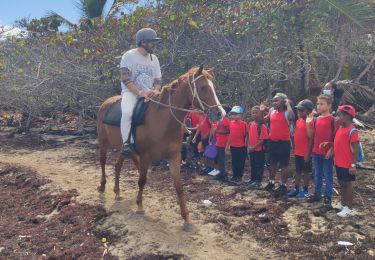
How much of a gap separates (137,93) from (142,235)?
2210mm

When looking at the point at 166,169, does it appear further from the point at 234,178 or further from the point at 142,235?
the point at 142,235

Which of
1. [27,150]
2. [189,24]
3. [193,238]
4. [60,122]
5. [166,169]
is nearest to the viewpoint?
[193,238]

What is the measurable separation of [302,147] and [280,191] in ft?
3.03

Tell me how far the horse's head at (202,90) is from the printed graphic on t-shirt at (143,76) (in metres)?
1.14

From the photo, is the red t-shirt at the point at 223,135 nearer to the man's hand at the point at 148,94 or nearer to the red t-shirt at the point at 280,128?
the red t-shirt at the point at 280,128

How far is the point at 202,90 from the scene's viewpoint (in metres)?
5.49

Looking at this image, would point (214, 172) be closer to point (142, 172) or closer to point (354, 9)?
point (142, 172)

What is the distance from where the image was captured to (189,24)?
10.9 meters

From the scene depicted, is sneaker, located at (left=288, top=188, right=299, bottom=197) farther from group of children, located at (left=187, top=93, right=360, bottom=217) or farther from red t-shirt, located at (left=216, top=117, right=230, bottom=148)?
red t-shirt, located at (left=216, top=117, right=230, bottom=148)

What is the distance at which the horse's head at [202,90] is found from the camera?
17.7ft

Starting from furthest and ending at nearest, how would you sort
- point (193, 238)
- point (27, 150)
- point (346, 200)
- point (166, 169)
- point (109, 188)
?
point (27, 150) < point (166, 169) < point (109, 188) < point (346, 200) < point (193, 238)

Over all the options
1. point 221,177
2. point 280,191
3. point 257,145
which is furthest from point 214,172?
point 280,191

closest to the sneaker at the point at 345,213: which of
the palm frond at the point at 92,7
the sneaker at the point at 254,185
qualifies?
the sneaker at the point at 254,185

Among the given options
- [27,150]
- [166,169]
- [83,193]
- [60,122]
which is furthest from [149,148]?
[60,122]
